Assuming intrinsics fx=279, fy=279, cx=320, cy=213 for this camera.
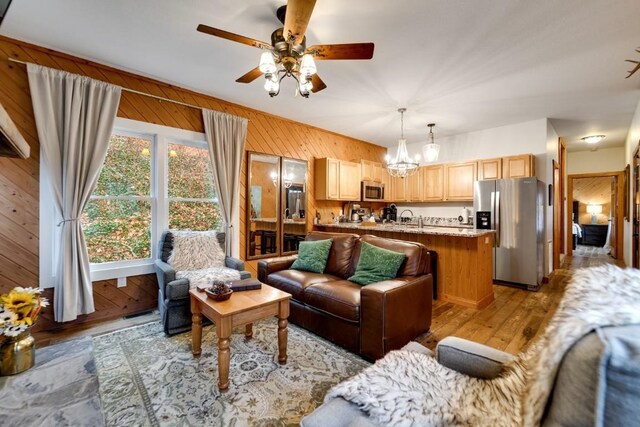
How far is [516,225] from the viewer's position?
4.39 metres

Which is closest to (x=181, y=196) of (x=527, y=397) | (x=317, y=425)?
(x=317, y=425)

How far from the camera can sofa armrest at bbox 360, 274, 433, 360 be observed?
7.18ft

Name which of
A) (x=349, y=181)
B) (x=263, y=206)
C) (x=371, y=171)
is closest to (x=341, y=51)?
(x=263, y=206)

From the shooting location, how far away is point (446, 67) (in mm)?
2982

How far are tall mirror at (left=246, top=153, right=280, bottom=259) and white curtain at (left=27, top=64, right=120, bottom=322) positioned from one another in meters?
1.87

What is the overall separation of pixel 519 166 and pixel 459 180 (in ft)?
3.29

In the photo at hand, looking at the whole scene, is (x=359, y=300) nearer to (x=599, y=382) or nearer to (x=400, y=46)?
(x=599, y=382)

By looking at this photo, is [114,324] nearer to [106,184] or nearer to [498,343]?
[106,184]

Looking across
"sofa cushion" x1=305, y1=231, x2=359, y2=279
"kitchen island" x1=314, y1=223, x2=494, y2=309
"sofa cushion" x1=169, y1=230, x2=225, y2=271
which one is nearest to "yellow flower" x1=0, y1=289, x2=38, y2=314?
"sofa cushion" x1=169, y1=230, x2=225, y2=271

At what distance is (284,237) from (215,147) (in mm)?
1833

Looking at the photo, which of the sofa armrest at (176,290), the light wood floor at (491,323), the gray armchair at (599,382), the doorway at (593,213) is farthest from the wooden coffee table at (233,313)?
the doorway at (593,213)

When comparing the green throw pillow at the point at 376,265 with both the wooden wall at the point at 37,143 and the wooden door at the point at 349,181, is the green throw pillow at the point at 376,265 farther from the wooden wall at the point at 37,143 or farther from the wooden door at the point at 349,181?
the wooden door at the point at 349,181

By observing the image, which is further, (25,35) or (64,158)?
(64,158)

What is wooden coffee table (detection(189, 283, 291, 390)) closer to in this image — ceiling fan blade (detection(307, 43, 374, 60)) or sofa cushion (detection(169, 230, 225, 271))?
sofa cushion (detection(169, 230, 225, 271))
